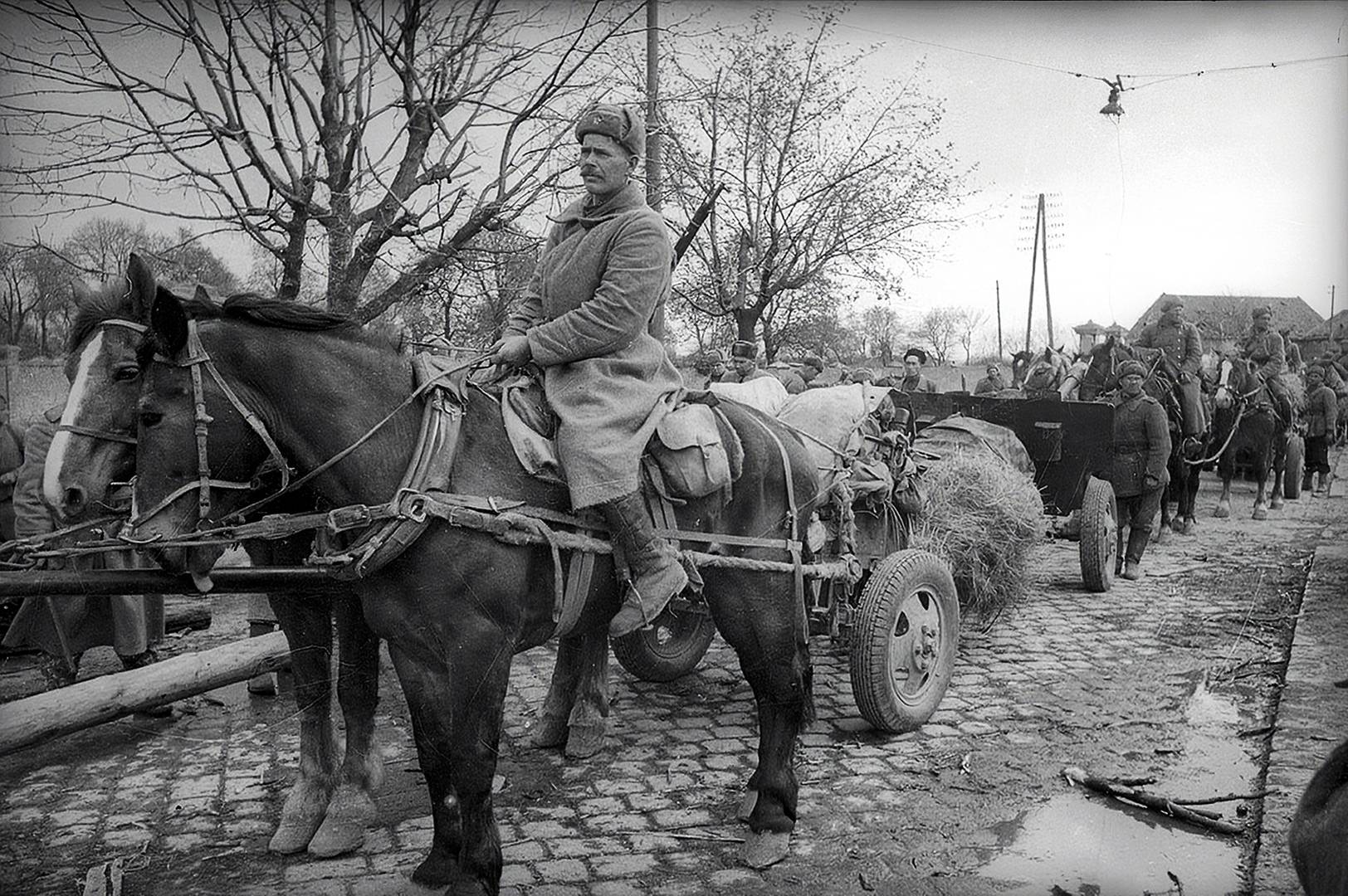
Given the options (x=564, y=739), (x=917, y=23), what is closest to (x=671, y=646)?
(x=564, y=739)

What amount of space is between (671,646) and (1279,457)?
492 inches

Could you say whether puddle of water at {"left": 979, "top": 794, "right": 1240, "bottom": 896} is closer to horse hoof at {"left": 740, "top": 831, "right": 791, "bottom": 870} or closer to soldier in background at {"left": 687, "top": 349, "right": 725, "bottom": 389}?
horse hoof at {"left": 740, "top": 831, "right": 791, "bottom": 870}

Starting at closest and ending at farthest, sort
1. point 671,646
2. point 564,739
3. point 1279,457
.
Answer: point 564,739 → point 671,646 → point 1279,457

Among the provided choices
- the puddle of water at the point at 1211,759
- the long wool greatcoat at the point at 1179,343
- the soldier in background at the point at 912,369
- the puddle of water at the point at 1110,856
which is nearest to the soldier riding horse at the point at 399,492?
the puddle of water at the point at 1110,856

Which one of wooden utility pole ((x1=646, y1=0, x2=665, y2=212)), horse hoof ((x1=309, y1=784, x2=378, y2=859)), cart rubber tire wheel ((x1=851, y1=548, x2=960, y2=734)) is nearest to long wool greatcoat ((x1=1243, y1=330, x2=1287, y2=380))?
wooden utility pole ((x1=646, y1=0, x2=665, y2=212))

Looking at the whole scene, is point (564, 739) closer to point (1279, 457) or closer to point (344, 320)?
point (344, 320)

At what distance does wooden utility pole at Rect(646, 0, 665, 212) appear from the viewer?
26.5 ft

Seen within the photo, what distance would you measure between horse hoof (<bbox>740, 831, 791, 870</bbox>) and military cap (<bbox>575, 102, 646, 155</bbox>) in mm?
2791

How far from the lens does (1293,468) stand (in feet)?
49.2

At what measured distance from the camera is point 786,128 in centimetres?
1728

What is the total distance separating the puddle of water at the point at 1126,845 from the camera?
3736mm

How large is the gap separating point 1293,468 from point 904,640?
41.8 feet

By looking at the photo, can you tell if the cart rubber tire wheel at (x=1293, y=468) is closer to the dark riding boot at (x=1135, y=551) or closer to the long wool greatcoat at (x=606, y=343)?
the dark riding boot at (x=1135, y=551)

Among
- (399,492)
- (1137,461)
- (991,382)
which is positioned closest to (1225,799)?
(399,492)
